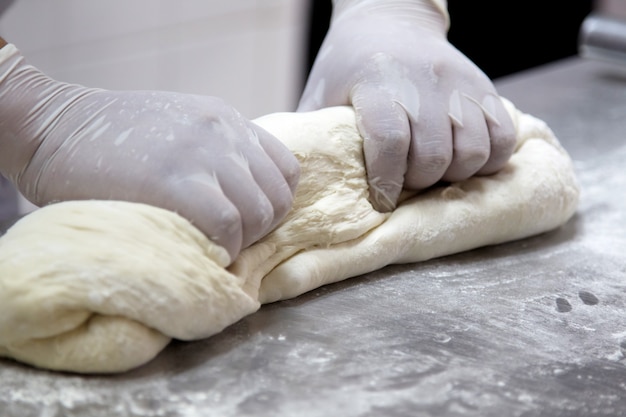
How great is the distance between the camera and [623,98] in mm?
2168

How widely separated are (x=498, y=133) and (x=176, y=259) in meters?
0.60

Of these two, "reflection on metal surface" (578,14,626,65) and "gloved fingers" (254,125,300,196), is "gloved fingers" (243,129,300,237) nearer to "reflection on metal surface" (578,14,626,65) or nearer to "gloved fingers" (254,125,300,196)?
"gloved fingers" (254,125,300,196)

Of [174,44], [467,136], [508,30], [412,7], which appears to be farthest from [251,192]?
[508,30]

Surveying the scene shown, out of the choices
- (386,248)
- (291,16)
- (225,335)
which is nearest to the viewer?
(225,335)

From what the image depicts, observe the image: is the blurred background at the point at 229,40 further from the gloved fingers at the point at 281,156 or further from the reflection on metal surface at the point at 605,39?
the gloved fingers at the point at 281,156

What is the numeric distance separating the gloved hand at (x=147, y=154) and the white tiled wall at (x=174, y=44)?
1367mm

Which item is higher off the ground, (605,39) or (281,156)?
(281,156)

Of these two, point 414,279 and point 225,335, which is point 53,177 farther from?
point 414,279

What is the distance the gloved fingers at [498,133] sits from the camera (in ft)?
4.31

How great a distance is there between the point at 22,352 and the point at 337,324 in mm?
383

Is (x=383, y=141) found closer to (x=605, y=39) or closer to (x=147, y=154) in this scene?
(x=147, y=154)

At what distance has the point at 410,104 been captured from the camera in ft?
4.11

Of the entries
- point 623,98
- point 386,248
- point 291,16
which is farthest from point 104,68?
point 386,248

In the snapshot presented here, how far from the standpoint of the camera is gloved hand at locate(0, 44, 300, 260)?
101 cm
